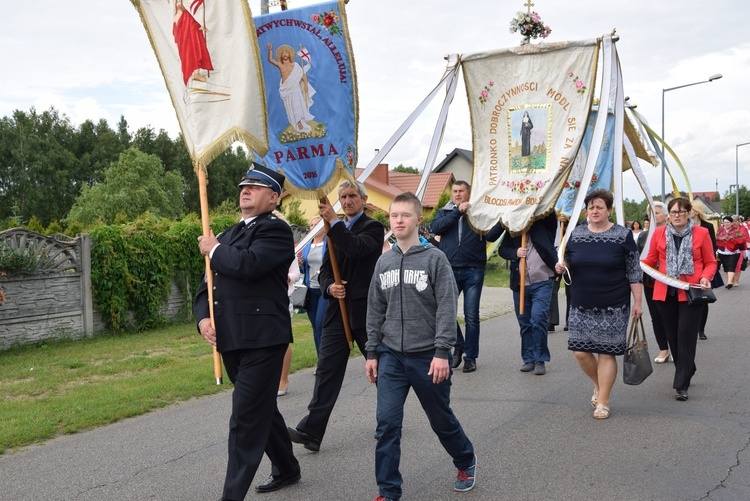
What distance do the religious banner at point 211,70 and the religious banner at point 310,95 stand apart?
0.56 metres

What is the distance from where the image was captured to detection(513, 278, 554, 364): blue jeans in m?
7.91

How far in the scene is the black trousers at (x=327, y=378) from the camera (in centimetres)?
515

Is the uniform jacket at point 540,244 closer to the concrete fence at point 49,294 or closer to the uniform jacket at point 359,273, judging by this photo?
the uniform jacket at point 359,273

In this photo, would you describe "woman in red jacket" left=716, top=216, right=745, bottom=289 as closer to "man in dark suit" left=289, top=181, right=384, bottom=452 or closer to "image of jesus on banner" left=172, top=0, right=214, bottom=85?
"man in dark suit" left=289, top=181, right=384, bottom=452

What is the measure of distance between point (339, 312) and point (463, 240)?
313cm

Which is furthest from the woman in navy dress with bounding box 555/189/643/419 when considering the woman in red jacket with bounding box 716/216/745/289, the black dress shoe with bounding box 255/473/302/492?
the woman in red jacket with bounding box 716/216/745/289

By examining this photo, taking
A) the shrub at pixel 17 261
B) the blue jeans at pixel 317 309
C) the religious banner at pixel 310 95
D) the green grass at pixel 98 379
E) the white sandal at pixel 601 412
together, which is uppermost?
the religious banner at pixel 310 95

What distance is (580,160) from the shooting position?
10086mm

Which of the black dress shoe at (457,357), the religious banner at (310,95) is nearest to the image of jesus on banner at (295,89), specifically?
the religious banner at (310,95)

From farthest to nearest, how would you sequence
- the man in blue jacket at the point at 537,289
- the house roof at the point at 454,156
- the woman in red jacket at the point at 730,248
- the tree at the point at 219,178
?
the house roof at the point at 454,156, the tree at the point at 219,178, the woman in red jacket at the point at 730,248, the man in blue jacket at the point at 537,289

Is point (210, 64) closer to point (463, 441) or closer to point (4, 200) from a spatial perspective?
point (463, 441)

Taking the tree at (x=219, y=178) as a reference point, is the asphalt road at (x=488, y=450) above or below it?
below

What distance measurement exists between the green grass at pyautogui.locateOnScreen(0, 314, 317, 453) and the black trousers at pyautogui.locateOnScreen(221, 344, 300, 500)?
2508 millimetres

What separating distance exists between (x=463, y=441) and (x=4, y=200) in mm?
57310
